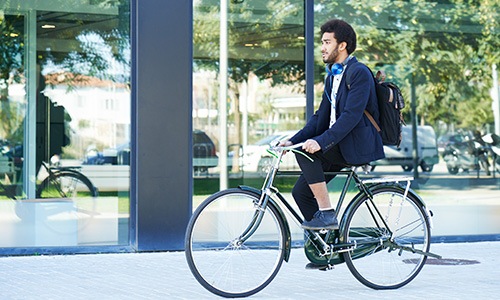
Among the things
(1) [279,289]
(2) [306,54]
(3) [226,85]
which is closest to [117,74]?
(3) [226,85]

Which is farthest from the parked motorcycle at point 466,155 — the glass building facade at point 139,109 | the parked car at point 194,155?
the parked car at point 194,155

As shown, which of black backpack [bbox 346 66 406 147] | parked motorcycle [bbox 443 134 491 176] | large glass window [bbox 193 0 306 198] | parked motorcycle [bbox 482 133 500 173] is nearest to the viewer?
black backpack [bbox 346 66 406 147]

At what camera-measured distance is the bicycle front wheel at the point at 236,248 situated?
578cm

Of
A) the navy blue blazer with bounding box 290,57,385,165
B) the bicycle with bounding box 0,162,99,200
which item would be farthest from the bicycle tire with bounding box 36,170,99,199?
the navy blue blazer with bounding box 290,57,385,165

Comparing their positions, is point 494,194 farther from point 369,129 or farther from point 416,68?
point 369,129

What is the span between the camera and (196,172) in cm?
898

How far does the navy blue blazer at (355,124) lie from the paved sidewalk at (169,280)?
3.21 ft

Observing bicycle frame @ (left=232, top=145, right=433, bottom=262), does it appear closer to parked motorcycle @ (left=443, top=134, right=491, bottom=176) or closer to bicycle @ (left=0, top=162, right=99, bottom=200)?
bicycle @ (left=0, top=162, right=99, bottom=200)

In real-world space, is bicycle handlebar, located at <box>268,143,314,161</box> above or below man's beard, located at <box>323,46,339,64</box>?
below

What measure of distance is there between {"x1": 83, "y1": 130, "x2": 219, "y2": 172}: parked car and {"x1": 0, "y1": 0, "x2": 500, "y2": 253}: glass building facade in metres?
0.02

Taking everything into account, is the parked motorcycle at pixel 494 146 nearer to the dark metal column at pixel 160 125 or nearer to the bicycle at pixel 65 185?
the dark metal column at pixel 160 125

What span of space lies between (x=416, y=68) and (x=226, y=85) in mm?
4358

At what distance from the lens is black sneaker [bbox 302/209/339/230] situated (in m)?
5.98

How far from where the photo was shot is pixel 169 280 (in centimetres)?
689
